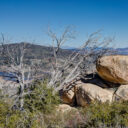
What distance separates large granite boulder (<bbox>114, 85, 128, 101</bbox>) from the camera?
9211mm

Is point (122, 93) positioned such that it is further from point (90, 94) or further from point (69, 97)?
point (69, 97)

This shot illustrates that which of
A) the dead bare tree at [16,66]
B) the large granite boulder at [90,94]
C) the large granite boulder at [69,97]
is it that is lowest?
the large granite boulder at [69,97]

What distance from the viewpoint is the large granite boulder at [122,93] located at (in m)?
9.21

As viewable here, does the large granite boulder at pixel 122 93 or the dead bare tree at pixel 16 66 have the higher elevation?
the dead bare tree at pixel 16 66

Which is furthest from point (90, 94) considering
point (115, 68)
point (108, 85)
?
point (115, 68)

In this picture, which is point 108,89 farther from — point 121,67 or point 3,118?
point 3,118

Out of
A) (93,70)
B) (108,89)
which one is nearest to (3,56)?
(93,70)

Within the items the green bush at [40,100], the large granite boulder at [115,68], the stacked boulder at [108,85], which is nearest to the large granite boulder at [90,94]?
the stacked boulder at [108,85]

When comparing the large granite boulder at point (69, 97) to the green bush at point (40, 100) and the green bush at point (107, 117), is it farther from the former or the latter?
the green bush at point (107, 117)

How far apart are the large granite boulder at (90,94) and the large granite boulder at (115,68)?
937 millimetres

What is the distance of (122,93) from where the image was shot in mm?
9352

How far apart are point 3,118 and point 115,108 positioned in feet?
13.7

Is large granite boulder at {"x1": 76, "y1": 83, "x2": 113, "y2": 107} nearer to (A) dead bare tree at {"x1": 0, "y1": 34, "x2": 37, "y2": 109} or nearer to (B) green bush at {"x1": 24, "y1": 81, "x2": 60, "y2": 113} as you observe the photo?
(B) green bush at {"x1": 24, "y1": 81, "x2": 60, "y2": 113}

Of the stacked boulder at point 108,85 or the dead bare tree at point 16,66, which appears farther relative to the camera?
the dead bare tree at point 16,66
